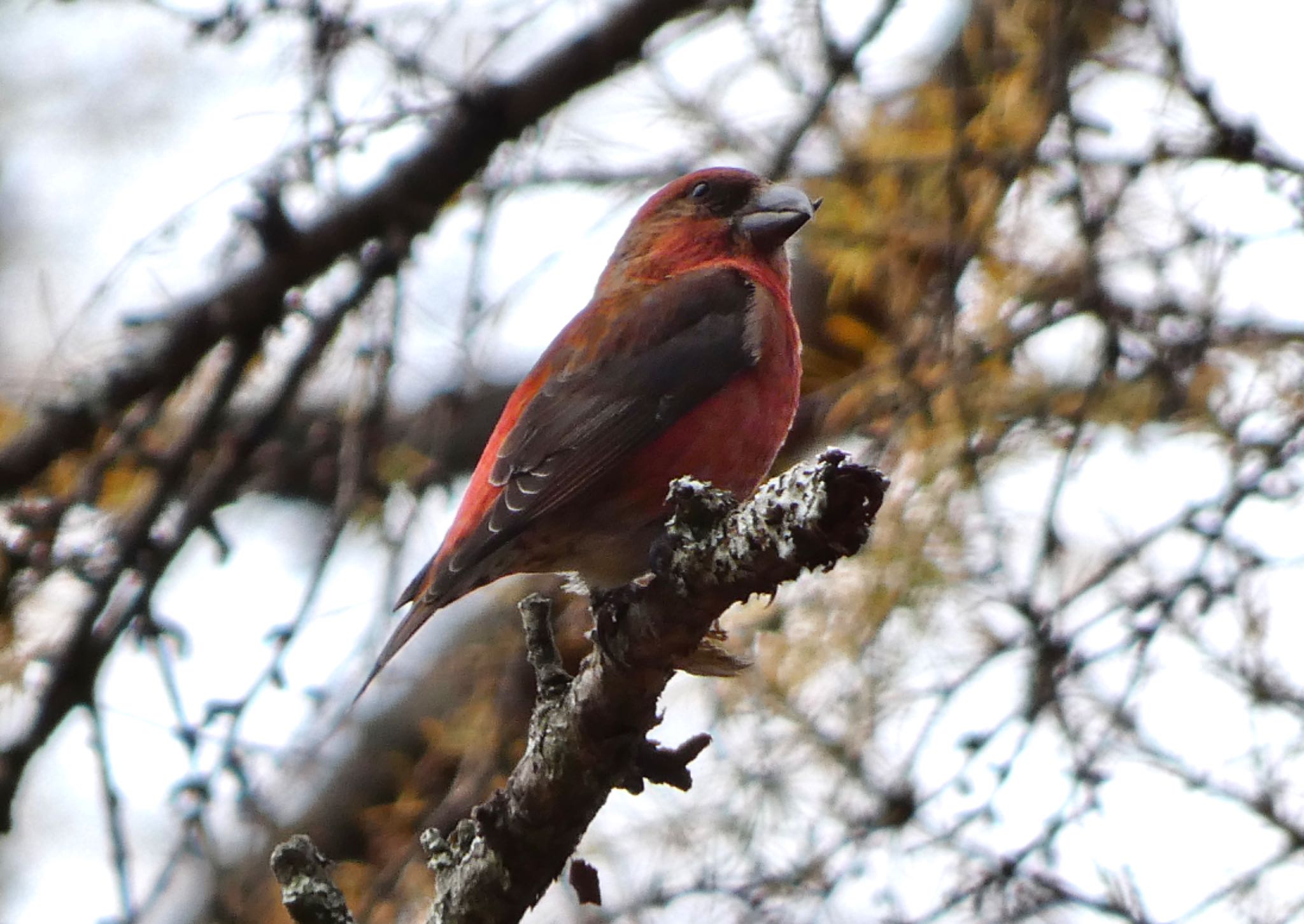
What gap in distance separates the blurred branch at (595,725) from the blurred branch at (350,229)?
181cm

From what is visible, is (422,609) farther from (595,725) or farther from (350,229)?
(350,229)

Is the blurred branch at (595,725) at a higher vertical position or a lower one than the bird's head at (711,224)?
lower

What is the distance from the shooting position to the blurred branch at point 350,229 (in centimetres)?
436

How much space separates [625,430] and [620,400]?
→ 121 mm

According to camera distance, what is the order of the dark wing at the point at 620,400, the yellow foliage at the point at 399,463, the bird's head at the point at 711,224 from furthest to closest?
the yellow foliage at the point at 399,463 → the bird's head at the point at 711,224 → the dark wing at the point at 620,400

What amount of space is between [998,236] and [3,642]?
293 centimetres

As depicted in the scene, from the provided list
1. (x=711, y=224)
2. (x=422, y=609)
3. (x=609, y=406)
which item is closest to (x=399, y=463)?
(x=711, y=224)

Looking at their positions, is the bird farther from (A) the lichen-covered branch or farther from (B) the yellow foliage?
(B) the yellow foliage

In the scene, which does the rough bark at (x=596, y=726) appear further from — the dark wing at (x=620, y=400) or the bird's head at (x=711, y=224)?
the bird's head at (x=711, y=224)

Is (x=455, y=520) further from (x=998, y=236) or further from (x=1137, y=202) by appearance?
(x=1137, y=202)

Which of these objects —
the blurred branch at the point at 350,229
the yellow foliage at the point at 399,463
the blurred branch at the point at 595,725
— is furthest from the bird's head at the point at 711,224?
the blurred branch at the point at 595,725

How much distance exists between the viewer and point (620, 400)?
12.9 ft

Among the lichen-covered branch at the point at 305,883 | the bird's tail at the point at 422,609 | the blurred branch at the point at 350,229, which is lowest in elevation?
the lichen-covered branch at the point at 305,883

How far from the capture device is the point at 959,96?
4195mm
